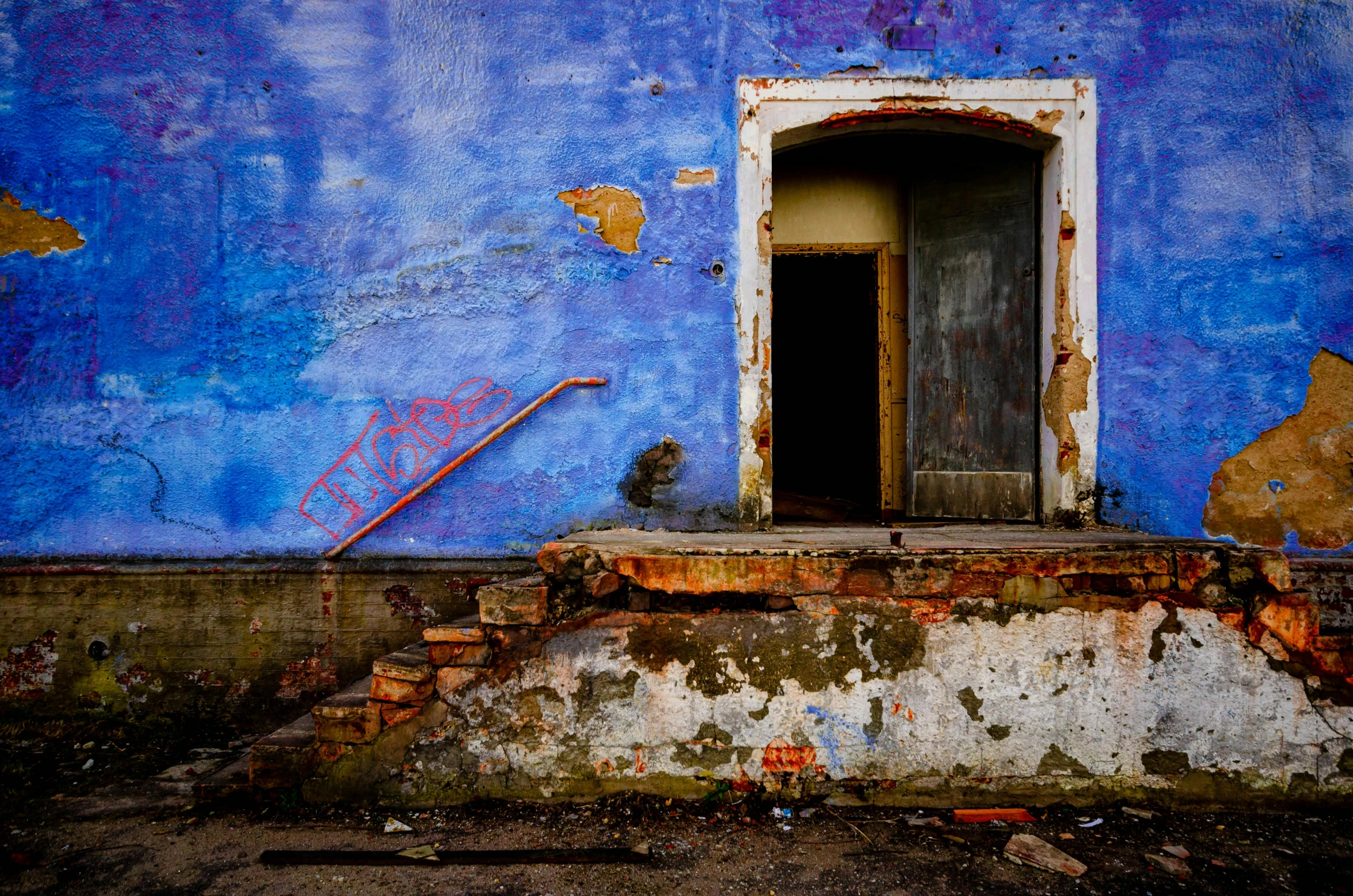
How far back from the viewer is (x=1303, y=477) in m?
3.74

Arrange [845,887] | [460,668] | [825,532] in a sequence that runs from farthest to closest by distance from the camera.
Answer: [825,532] < [460,668] < [845,887]

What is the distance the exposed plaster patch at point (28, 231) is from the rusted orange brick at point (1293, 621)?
6.08 metres

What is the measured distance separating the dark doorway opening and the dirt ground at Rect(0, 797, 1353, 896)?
2.14 m

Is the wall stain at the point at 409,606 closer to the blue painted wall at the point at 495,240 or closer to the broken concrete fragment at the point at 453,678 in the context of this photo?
the blue painted wall at the point at 495,240

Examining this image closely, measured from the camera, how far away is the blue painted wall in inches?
148

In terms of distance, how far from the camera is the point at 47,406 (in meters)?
3.76

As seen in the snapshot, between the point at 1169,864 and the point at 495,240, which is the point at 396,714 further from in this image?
the point at 1169,864

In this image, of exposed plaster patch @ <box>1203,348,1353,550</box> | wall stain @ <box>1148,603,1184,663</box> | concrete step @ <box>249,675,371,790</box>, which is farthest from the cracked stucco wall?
exposed plaster patch @ <box>1203,348,1353,550</box>

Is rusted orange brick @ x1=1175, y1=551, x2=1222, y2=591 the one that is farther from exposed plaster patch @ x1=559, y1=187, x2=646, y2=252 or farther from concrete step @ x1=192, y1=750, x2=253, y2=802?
concrete step @ x1=192, y1=750, x2=253, y2=802

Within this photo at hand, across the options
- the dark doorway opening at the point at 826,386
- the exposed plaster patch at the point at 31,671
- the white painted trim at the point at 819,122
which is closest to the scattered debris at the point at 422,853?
the white painted trim at the point at 819,122

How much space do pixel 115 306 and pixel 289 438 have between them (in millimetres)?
1218

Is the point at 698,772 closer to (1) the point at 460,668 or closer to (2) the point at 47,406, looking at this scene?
(1) the point at 460,668

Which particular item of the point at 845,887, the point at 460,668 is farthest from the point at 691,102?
the point at 845,887

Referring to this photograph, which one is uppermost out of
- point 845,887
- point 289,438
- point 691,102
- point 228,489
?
point 691,102
